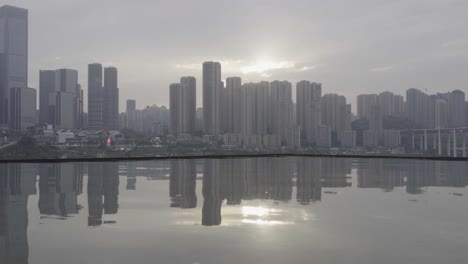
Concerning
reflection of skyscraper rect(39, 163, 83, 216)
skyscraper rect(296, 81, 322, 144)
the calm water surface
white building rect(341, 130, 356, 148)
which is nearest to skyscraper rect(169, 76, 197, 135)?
skyscraper rect(296, 81, 322, 144)

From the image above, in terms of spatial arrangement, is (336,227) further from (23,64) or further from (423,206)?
(23,64)

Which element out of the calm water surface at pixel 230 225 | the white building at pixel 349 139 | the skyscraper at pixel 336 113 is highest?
the skyscraper at pixel 336 113

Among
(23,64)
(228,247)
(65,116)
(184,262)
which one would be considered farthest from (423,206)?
(23,64)

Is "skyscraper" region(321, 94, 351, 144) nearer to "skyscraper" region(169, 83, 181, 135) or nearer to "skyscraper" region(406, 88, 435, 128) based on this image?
"skyscraper" region(406, 88, 435, 128)

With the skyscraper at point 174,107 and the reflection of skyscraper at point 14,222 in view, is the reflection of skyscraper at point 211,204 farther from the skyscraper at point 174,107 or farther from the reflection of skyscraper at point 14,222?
the skyscraper at point 174,107

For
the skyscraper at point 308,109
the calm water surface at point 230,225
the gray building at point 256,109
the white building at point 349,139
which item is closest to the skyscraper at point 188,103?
the gray building at point 256,109

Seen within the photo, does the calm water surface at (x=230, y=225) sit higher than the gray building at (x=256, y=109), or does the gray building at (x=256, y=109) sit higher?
the gray building at (x=256, y=109)

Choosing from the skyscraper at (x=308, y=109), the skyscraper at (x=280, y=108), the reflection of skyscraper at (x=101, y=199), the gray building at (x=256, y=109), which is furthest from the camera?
the gray building at (x=256, y=109)
